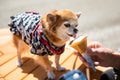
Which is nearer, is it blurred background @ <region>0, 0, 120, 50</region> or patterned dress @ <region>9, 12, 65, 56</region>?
patterned dress @ <region>9, 12, 65, 56</region>

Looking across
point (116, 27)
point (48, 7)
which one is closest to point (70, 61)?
point (116, 27)

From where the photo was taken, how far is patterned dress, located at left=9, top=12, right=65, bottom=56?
1.16 m

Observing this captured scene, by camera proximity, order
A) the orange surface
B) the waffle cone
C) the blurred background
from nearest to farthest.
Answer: the waffle cone → the orange surface → the blurred background

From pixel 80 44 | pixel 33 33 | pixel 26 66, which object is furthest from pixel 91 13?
pixel 80 44

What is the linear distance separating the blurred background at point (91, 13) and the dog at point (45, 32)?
2.84 ft

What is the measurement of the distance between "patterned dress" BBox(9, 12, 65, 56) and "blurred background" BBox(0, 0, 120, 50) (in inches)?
35.9

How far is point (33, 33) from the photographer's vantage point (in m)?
1.18

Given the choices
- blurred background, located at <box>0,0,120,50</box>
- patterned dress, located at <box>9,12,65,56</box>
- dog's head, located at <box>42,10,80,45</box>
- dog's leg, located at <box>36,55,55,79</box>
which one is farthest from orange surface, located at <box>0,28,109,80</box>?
blurred background, located at <box>0,0,120,50</box>

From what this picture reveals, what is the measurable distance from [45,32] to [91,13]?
140 cm

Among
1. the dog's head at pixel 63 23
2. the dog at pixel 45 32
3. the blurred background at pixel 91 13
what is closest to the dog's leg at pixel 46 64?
the dog at pixel 45 32

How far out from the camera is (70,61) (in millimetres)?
1425

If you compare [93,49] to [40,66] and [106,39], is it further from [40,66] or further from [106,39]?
[106,39]

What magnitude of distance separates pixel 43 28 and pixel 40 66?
0.32 m

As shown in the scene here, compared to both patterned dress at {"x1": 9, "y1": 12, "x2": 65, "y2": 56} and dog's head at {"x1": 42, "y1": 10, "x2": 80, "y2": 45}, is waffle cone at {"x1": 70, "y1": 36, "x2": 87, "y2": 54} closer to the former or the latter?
dog's head at {"x1": 42, "y1": 10, "x2": 80, "y2": 45}
